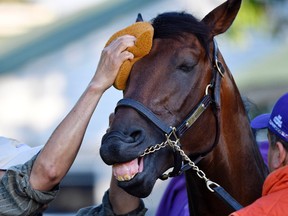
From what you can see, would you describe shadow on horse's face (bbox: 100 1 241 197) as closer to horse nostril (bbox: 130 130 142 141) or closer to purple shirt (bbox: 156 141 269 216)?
horse nostril (bbox: 130 130 142 141)

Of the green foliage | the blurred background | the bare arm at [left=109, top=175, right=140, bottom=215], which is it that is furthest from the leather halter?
the green foliage

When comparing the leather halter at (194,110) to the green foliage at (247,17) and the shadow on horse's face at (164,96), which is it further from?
the green foliage at (247,17)

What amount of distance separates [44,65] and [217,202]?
7.24m

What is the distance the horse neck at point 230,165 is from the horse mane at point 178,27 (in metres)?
0.26

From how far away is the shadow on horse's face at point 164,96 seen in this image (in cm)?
362

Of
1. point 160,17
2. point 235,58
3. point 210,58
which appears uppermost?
point 160,17

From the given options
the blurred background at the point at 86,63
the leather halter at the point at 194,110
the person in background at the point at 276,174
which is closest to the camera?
the person in background at the point at 276,174

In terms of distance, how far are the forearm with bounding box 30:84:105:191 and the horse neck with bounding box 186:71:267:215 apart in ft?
1.99

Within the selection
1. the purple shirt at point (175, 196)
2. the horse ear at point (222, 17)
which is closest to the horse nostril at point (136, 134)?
the horse ear at point (222, 17)

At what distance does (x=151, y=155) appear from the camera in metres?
3.71

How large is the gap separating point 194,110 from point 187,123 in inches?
3.2

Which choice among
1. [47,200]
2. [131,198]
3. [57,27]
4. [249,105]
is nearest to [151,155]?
[47,200]

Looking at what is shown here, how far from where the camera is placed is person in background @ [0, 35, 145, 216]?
3748 millimetres

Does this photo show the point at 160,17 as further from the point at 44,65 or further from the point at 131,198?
the point at 44,65
